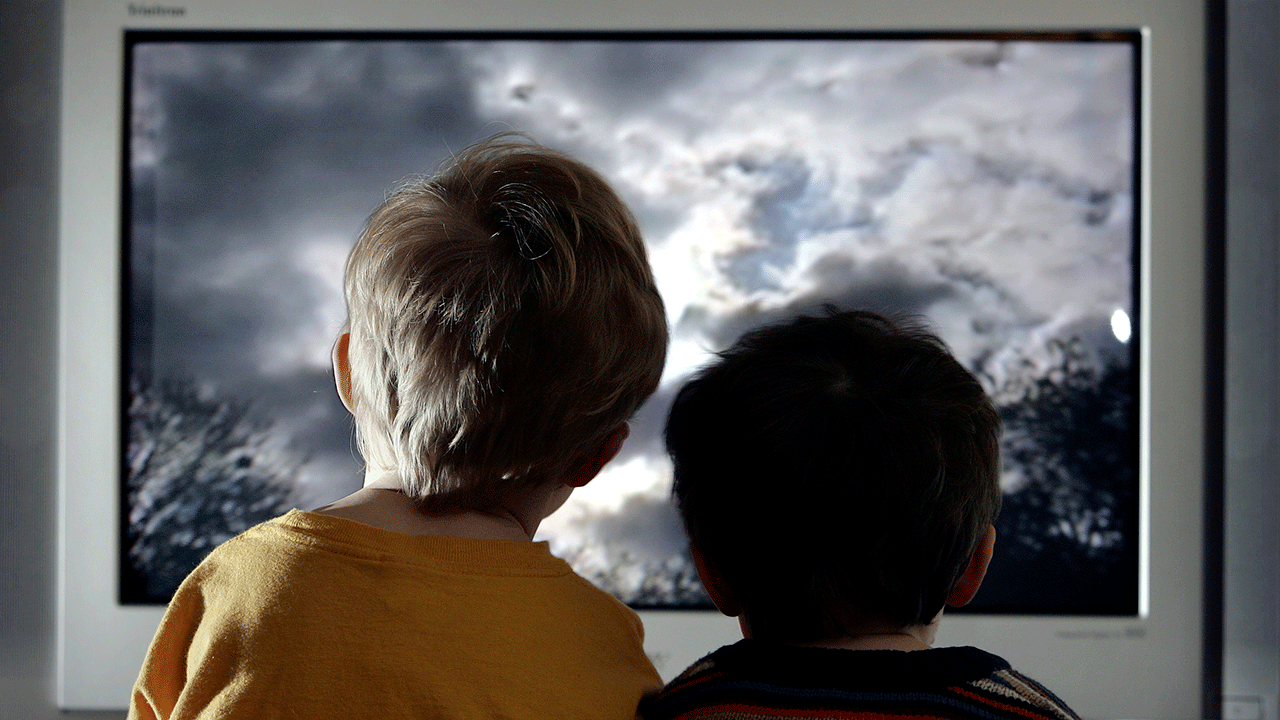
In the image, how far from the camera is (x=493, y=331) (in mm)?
496

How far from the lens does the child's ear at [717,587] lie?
59 centimetres

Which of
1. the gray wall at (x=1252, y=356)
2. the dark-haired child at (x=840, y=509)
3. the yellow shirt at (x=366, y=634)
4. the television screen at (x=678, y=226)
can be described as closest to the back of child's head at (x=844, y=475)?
the dark-haired child at (x=840, y=509)

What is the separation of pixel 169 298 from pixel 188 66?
30 centimetres

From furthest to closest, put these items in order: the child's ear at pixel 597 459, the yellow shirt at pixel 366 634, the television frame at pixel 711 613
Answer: the television frame at pixel 711 613 < the child's ear at pixel 597 459 < the yellow shirt at pixel 366 634

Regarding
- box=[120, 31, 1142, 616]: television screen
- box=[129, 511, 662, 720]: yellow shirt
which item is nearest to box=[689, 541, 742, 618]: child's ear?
box=[129, 511, 662, 720]: yellow shirt

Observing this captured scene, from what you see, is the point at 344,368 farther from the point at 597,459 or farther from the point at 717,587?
the point at 717,587

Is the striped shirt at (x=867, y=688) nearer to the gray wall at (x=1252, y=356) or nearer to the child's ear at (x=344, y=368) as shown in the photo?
the child's ear at (x=344, y=368)

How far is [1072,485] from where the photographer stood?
102 cm

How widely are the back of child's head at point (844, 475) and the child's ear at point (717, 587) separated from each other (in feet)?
0.06

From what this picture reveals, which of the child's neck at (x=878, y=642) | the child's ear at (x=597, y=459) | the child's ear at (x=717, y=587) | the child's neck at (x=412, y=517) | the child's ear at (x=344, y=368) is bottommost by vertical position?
the child's neck at (x=878, y=642)

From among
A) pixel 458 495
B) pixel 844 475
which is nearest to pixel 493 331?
pixel 458 495

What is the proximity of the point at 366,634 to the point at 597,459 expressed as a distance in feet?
0.63

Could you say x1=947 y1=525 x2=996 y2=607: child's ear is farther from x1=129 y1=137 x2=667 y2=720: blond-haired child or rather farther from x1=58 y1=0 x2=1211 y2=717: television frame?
x1=58 y1=0 x2=1211 y2=717: television frame

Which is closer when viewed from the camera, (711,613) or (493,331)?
(493,331)
